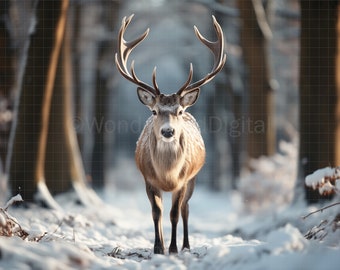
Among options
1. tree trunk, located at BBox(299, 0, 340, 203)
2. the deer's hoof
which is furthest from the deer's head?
tree trunk, located at BBox(299, 0, 340, 203)

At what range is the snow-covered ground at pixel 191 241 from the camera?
4.52m

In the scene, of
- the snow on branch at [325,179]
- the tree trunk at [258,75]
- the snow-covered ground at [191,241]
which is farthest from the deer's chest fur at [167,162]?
the tree trunk at [258,75]

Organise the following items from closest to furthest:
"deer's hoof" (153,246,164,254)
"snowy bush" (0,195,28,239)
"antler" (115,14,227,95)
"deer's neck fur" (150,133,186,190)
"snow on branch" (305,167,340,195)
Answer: "snowy bush" (0,195,28,239)
"snow on branch" (305,167,340,195)
"deer's hoof" (153,246,164,254)
"deer's neck fur" (150,133,186,190)
"antler" (115,14,227,95)

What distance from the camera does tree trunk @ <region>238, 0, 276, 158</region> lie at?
1361 centimetres

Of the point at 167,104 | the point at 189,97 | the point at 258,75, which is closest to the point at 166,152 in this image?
the point at 167,104

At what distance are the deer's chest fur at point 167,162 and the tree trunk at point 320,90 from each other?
3118mm

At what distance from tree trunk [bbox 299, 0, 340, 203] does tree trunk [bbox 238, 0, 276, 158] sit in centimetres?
386

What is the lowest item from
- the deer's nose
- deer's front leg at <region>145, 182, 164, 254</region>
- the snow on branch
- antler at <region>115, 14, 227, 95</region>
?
deer's front leg at <region>145, 182, 164, 254</region>

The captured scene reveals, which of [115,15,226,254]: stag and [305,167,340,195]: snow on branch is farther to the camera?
[115,15,226,254]: stag

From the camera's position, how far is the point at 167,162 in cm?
680

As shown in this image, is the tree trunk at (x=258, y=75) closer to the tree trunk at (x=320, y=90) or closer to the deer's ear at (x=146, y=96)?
the tree trunk at (x=320, y=90)

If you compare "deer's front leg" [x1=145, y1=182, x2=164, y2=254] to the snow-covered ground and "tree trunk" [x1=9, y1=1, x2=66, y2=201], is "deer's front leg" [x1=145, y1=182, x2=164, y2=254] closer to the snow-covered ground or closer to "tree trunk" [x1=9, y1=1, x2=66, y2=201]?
the snow-covered ground

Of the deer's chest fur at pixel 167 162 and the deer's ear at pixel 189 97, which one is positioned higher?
the deer's ear at pixel 189 97

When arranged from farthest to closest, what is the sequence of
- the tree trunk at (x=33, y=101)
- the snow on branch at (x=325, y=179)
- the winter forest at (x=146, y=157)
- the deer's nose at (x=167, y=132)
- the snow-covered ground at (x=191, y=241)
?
the tree trunk at (x=33, y=101) → the deer's nose at (x=167, y=132) → the snow on branch at (x=325, y=179) → the winter forest at (x=146, y=157) → the snow-covered ground at (x=191, y=241)
